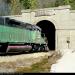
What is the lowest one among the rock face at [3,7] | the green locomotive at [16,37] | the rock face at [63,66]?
the rock face at [63,66]

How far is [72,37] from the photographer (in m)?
23.0

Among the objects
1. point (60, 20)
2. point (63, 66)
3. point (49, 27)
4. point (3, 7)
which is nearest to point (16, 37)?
point (3, 7)

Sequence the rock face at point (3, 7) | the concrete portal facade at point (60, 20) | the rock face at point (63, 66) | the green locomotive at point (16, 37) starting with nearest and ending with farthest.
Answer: the rock face at point (63, 66), the rock face at point (3, 7), the green locomotive at point (16, 37), the concrete portal facade at point (60, 20)

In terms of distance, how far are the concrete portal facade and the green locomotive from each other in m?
3.67

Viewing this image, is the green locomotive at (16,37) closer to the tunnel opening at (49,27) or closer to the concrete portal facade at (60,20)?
the tunnel opening at (49,27)

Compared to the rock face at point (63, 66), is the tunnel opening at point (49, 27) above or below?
above

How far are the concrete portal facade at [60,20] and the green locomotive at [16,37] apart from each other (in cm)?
367

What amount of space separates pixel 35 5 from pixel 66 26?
3.57 meters

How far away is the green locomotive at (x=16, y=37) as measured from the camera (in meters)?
10.5

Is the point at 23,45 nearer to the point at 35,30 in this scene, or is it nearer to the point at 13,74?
the point at 35,30

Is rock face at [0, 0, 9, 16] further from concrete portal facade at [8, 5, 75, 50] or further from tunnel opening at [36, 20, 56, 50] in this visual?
concrete portal facade at [8, 5, 75, 50]

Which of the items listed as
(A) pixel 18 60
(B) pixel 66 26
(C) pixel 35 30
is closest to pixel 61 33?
(B) pixel 66 26

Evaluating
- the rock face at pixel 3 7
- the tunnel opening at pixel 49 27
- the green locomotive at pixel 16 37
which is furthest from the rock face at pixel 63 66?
the tunnel opening at pixel 49 27

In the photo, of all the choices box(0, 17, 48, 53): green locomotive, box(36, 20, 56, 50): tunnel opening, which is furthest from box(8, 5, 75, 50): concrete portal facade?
box(0, 17, 48, 53): green locomotive
